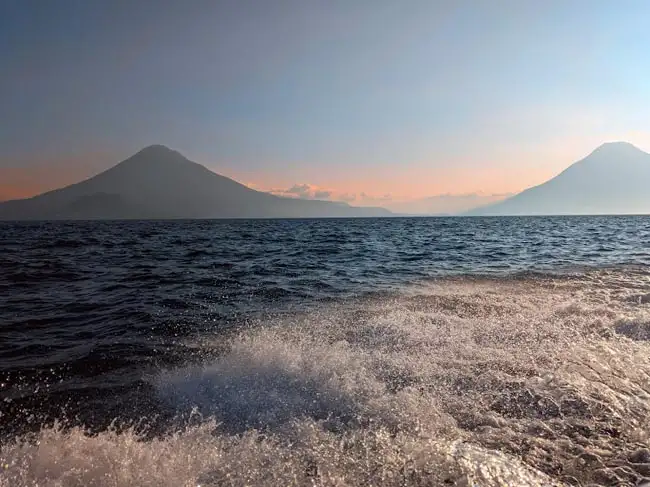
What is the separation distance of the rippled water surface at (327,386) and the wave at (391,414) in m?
0.02

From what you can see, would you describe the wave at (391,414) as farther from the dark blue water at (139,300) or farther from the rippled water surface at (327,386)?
the dark blue water at (139,300)

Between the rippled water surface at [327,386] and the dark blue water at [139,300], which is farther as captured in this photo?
the dark blue water at [139,300]

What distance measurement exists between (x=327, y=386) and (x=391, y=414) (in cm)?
104

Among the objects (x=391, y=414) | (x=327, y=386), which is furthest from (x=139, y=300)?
(x=391, y=414)

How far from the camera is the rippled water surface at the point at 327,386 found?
3.47 metres

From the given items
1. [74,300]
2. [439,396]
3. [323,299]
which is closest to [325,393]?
[439,396]

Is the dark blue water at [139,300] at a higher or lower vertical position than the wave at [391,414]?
lower

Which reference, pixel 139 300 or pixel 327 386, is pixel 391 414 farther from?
pixel 139 300

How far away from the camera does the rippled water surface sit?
3.47m

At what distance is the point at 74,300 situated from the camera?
11156 mm

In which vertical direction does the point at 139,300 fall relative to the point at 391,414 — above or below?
below

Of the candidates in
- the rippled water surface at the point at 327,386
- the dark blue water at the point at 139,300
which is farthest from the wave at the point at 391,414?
the dark blue water at the point at 139,300

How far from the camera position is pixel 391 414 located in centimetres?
439

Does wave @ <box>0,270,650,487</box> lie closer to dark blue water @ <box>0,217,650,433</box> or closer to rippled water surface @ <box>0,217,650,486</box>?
rippled water surface @ <box>0,217,650,486</box>
